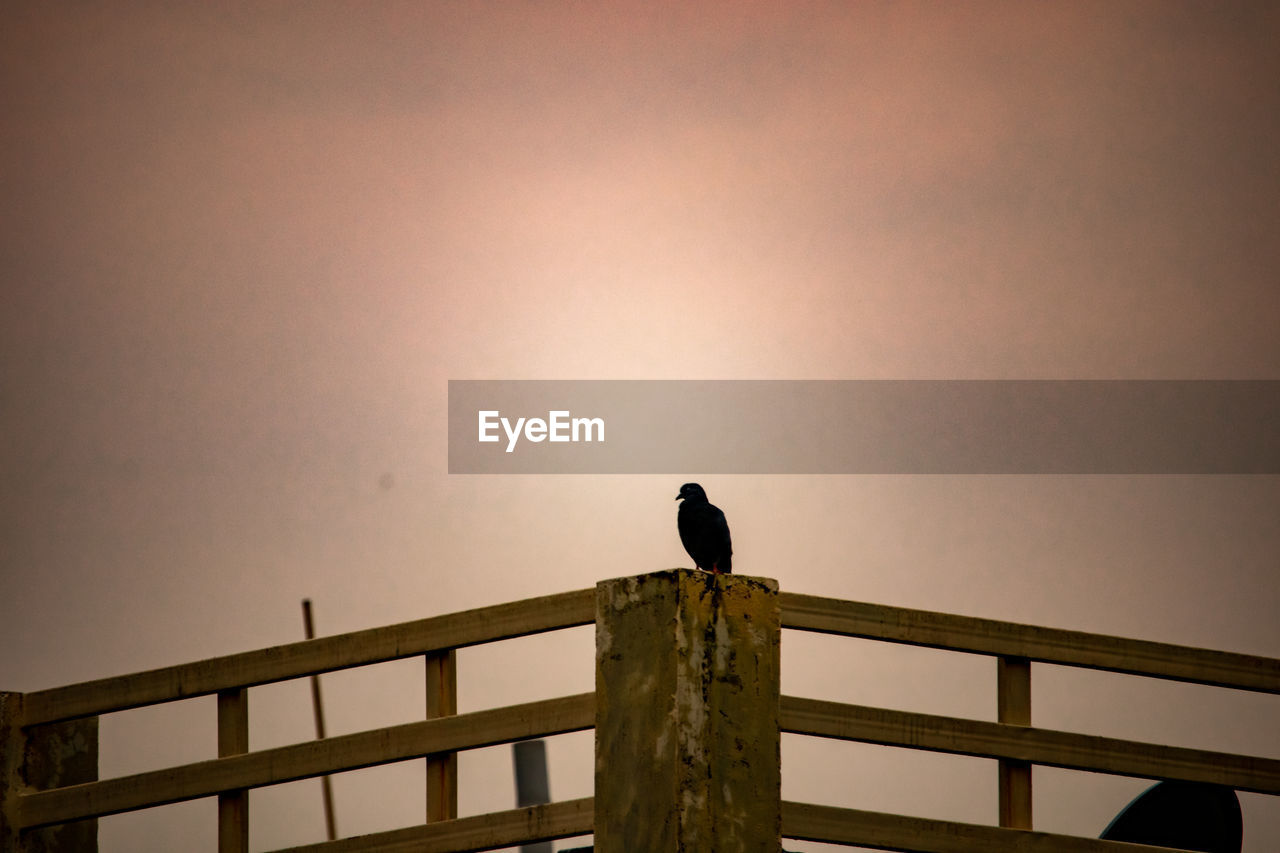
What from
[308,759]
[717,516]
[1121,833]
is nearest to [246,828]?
[308,759]

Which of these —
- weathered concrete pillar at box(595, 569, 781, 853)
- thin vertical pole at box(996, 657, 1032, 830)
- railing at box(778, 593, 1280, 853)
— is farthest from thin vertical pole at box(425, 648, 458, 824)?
thin vertical pole at box(996, 657, 1032, 830)

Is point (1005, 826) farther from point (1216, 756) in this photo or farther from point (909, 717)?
point (1216, 756)

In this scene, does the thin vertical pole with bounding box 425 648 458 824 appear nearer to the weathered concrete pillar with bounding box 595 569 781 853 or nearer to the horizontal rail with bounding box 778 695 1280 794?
the weathered concrete pillar with bounding box 595 569 781 853

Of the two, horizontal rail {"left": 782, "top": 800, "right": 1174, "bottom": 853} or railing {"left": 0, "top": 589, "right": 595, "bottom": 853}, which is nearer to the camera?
horizontal rail {"left": 782, "top": 800, "right": 1174, "bottom": 853}

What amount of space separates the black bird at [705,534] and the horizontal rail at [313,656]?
458 centimetres

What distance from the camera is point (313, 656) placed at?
6.25 m

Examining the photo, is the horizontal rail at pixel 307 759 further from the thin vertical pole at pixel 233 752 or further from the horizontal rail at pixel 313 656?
the horizontal rail at pixel 313 656

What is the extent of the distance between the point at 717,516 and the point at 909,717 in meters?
4.80

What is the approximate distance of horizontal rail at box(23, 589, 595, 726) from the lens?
5.77 m

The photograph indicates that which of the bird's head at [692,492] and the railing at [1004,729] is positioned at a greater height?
the bird's head at [692,492]

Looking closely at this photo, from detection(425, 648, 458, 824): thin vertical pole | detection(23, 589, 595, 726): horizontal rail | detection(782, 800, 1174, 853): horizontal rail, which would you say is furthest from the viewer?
detection(425, 648, 458, 824): thin vertical pole

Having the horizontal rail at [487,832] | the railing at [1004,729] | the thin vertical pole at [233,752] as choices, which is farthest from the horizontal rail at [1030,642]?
the thin vertical pole at [233,752]

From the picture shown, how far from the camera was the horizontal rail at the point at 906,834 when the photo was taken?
17.9 ft

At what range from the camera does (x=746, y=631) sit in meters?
5.33
